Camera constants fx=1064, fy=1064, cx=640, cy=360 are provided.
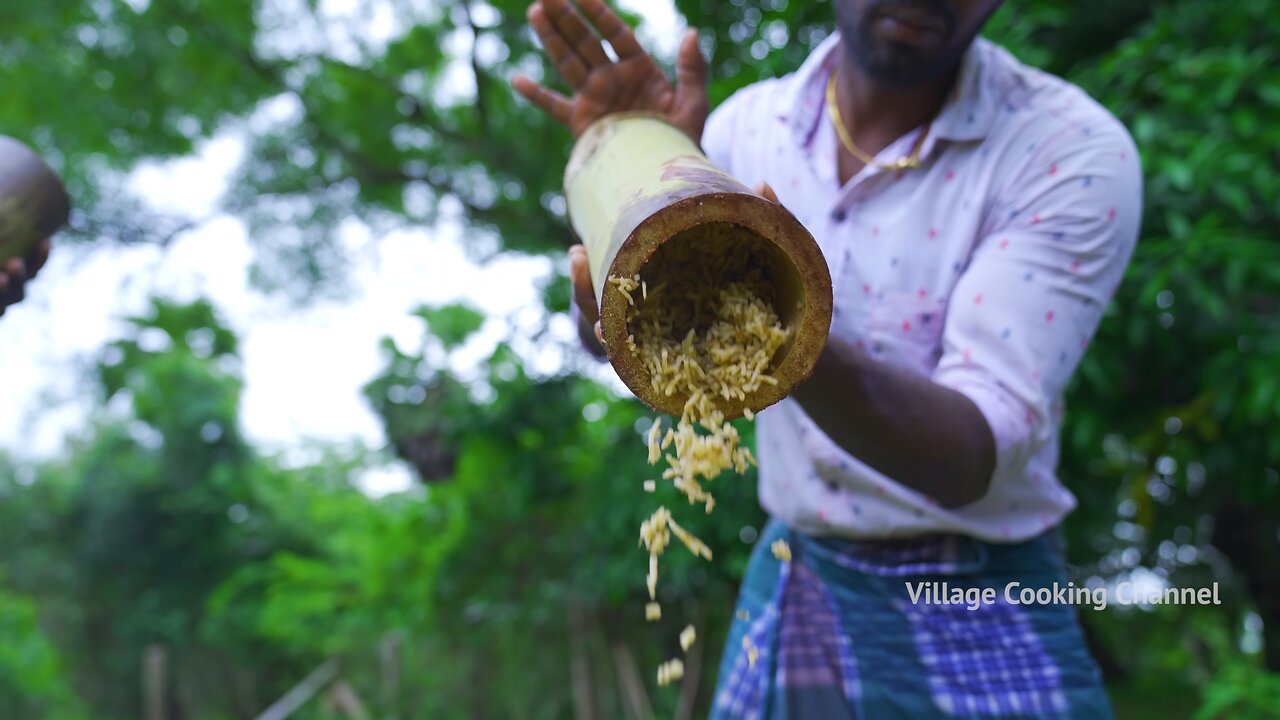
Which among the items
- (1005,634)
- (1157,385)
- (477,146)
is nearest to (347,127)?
(477,146)

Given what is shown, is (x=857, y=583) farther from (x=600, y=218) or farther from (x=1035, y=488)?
(x=600, y=218)

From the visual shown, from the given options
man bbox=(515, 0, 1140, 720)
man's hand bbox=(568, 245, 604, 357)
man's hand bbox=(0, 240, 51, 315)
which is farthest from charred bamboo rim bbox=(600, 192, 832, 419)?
man's hand bbox=(0, 240, 51, 315)

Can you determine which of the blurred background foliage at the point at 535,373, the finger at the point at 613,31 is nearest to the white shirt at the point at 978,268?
the finger at the point at 613,31

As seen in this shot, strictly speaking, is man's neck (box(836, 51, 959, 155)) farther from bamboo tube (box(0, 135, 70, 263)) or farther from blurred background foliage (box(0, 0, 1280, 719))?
bamboo tube (box(0, 135, 70, 263))

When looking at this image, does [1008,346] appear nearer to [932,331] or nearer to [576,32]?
[932,331]

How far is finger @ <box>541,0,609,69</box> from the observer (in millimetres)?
1847

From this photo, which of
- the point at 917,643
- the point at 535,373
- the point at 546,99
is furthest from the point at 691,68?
the point at 535,373

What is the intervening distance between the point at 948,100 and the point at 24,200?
6.14 ft

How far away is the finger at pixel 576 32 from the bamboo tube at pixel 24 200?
1218 millimetres

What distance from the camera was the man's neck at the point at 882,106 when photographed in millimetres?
1842

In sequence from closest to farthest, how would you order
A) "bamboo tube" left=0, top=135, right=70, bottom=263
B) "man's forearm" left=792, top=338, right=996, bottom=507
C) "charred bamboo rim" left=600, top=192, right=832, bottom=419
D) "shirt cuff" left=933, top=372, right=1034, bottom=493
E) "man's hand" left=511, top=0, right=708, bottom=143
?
"charred bamboo rim" left=600, top=192, right=832, bottom=419, "man's forearm" left=792, top=338, right=996, bottom=507, "shirt cuff" left=933, top=372, right=1034, bottom=493, "man's hand" left=511, top=0, right=708, bottom=143, "bamboo tube" left=0, top=135, right=70, bottom=263

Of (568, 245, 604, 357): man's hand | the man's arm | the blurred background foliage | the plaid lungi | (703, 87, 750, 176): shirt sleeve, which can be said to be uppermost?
(568, 245, 604, 357): man's hand

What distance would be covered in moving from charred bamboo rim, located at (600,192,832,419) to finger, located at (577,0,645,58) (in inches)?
26.7

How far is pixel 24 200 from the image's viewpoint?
2240 millimetres
